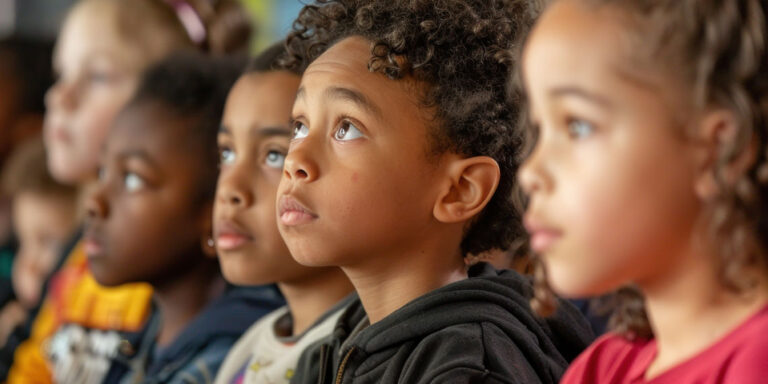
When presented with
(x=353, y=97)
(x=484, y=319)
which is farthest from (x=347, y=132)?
(x=484, y=319)

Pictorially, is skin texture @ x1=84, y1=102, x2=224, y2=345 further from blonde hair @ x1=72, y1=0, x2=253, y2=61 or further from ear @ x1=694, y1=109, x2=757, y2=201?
ear @ x1=694, y1=109, x2=757, y2=201

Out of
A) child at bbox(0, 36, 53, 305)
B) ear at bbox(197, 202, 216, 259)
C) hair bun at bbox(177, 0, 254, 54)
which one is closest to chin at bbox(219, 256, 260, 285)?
ear at bbox(197, 202, 216, 259)

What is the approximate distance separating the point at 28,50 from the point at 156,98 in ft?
4.42

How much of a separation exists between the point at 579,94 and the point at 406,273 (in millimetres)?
466

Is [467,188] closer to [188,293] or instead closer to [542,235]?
[542,235]

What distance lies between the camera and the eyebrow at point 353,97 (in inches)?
45.4

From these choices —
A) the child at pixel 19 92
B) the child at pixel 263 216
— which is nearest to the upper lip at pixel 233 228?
the child at pixel 263 216

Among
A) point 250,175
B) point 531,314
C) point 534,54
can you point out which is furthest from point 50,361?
point 534,54

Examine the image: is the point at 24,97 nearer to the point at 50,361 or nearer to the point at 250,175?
the point at 50,361

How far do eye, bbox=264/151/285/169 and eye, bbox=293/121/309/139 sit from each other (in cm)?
24

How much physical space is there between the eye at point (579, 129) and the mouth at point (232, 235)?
81 cm

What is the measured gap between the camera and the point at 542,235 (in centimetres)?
81

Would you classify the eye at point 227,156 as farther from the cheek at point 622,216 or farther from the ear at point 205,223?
the cheek at point 622,216

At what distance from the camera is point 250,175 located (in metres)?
1.50
